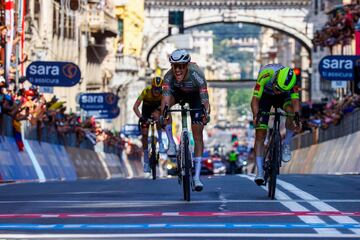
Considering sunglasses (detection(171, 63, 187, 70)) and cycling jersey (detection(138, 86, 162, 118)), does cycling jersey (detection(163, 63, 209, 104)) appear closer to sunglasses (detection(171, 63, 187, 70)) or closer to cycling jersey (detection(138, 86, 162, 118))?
sunglasses (detection(171, 63, 187, 70))

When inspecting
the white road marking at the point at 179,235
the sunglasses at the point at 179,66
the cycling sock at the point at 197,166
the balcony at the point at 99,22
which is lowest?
the white road marking at the point at 179,235

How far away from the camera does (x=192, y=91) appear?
17766mm

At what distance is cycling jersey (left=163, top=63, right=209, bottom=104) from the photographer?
57.8ft

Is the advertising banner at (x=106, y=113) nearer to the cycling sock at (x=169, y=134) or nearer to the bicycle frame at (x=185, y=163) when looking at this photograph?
the cycling sock at (x=169, y=134)

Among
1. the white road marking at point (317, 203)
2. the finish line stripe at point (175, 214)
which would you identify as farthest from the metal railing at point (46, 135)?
the finish line stripe at point (175, 214)

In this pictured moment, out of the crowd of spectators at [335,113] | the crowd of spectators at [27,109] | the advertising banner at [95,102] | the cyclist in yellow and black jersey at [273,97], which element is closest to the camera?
the cyclist in yellow and black jersey at [273,97]

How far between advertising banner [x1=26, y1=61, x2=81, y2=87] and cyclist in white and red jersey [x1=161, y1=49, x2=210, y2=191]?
27.0 m

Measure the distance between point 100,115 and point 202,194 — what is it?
47050mm

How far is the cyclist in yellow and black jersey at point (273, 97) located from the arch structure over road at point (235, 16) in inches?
3958

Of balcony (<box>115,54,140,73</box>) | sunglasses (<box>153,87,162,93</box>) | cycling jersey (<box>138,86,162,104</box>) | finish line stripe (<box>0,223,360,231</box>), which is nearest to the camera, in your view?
finish line stripe (<box>0,223,360,231</box>)

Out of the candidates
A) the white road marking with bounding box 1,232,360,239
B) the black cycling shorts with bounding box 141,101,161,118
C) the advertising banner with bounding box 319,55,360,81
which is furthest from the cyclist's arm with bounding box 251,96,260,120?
the advertising banner with bounding box 319,55,360,81

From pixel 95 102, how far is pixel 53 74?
18857 mm

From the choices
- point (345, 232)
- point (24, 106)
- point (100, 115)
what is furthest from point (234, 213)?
point (100, 115)

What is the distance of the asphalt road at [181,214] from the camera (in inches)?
486
